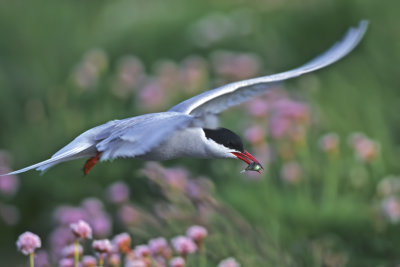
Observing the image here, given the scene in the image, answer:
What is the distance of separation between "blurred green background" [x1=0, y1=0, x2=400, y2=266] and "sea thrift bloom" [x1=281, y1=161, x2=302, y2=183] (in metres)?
0.08

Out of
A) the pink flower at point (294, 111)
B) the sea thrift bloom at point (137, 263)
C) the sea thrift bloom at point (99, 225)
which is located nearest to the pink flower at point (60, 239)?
the sea thrift bloom at point (99, 225)

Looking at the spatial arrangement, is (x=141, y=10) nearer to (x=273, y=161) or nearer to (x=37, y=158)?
(x=37, y=158)

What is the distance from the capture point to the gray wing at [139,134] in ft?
5.67

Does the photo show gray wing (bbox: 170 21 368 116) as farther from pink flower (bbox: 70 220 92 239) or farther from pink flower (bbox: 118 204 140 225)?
pink flower (bbox: 118 204 140 225)

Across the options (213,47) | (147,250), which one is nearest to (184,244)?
(147,250)

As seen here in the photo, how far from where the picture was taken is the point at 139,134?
1797 millimetres

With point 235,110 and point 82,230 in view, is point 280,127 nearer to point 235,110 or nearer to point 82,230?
point 235,110

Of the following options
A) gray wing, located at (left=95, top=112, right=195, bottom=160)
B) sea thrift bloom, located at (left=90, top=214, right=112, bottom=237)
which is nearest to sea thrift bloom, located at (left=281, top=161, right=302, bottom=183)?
sea thrift bloom, located at (left=90, top=214, right=112, bottom=237)

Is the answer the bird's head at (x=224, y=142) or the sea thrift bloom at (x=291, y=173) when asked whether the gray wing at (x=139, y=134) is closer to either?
the bird's head at (x=224, y=142)

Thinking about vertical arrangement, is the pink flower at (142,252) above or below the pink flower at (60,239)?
above

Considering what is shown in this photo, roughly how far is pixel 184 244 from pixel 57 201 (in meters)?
1.78

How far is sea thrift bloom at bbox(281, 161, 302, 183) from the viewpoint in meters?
3.58

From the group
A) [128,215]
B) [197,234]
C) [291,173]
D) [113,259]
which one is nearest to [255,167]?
[197,234]

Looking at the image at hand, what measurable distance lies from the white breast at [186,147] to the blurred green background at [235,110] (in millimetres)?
928
